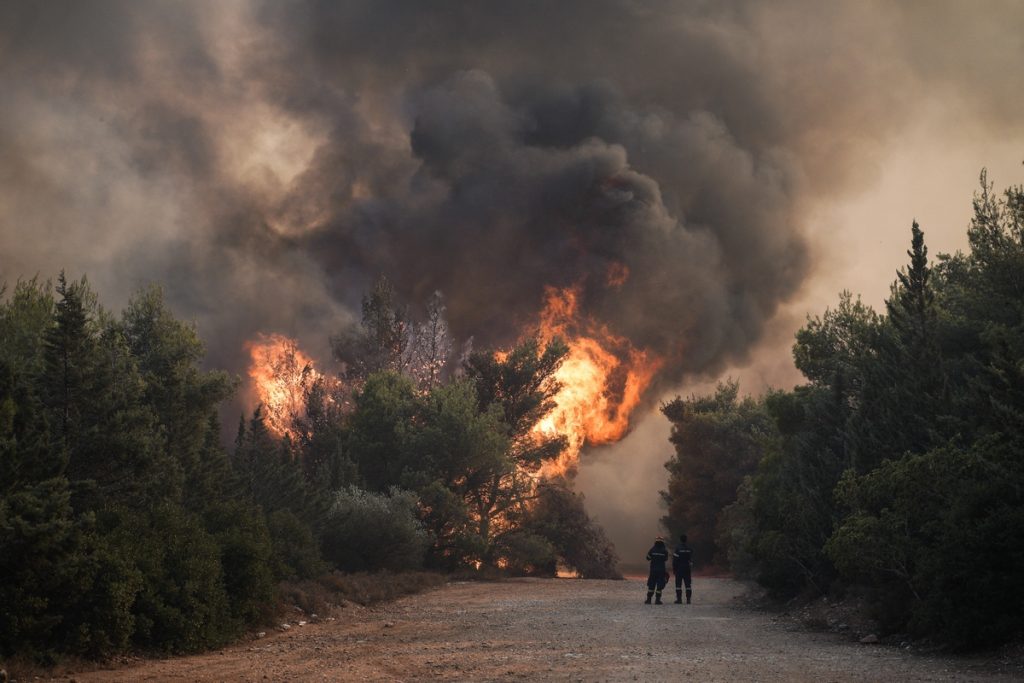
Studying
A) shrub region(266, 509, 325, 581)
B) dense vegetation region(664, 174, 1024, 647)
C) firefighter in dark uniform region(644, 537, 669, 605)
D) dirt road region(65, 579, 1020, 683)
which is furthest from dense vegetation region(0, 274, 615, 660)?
dense vegetation region(664, 174, 1024, 647)

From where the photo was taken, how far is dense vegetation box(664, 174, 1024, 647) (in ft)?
54.4

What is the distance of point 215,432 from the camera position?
40.6m

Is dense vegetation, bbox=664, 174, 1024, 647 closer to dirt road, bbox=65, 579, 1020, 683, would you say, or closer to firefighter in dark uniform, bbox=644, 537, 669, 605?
dirt road, bbox=65, 579, 1020, 683

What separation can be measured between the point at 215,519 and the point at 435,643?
842cm

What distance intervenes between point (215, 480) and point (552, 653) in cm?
2085

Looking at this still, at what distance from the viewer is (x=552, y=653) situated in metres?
17.0

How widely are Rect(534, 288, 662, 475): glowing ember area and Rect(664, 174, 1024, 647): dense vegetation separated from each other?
25.2m

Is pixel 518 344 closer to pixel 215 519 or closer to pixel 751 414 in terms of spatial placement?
pixel 751 414

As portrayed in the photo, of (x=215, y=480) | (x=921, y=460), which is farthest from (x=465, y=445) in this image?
(x=921, y=460)

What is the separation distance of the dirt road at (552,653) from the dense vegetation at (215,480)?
55.1 inches

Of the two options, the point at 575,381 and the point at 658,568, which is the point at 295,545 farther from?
the point at 575,381

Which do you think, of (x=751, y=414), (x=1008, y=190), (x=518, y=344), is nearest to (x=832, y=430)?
(x=1008, y=190)

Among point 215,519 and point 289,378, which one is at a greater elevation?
point 289,378

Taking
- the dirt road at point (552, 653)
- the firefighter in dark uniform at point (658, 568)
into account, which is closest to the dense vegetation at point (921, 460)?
the dirt road at point (552, 653)
